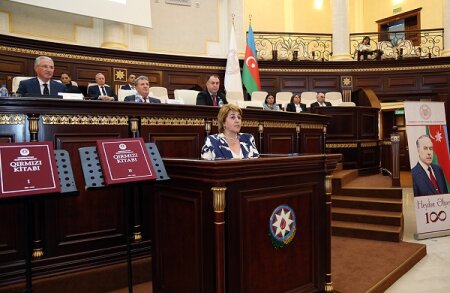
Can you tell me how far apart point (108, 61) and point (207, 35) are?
3.00 meters

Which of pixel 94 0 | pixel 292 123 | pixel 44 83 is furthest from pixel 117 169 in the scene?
pixel 94 0

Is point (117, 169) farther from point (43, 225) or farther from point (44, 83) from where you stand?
A: point (44, 83)

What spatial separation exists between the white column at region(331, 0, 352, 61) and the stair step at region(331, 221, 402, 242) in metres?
7.13

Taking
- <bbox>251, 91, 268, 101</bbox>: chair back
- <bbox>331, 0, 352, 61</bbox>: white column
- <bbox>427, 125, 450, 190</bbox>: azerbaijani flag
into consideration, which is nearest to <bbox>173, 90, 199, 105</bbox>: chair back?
<bbox>251, 91, 268, 101</bbox>: chair back

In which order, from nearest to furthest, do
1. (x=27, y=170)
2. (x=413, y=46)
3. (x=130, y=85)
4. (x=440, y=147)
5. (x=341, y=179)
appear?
1. (x=27, y=170)
2. (x=440, y=147)
3. (x=341, y=179)
4. (x=130, y=85)
5. (x=413, y=46)

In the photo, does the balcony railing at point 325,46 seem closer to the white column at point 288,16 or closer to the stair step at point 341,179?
the white column at point 288,16

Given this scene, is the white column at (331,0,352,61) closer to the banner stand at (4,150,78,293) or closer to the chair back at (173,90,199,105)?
the chair back at (173,90,199,105)

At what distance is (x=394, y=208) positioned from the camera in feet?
16.4

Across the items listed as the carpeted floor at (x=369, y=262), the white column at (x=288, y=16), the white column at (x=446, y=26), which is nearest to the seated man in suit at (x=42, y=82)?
the carpeted floor at (x=369, y=262)

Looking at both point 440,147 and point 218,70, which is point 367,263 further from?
point 218,70

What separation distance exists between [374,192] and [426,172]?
2.52 ft

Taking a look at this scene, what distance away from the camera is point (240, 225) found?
2061 millimetres

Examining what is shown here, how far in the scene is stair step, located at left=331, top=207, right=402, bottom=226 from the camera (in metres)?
4.74

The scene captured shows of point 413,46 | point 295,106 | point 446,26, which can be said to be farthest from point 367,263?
point 446,26
